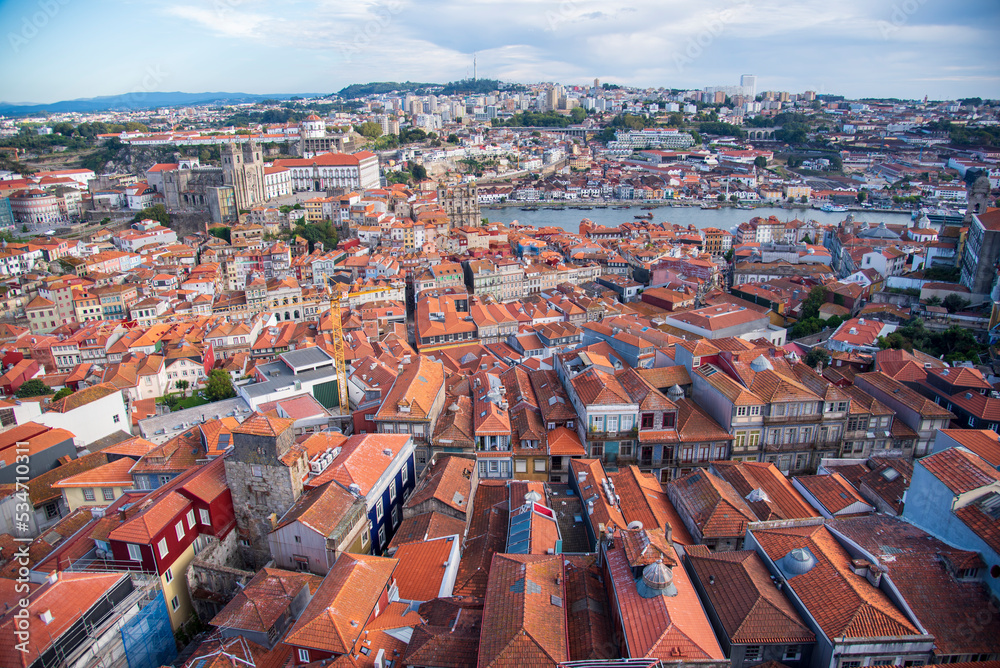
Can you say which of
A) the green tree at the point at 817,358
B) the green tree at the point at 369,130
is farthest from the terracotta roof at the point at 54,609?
the green tree at the point at 369,130

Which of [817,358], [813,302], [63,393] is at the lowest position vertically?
[63,393]

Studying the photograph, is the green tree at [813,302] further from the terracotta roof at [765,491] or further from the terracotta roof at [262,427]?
the terracotta roof at [262,427]

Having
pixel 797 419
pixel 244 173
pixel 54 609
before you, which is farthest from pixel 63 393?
pixel 244 173

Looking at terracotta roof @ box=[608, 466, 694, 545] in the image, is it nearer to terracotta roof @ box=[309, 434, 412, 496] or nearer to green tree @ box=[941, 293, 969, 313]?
terracotta roof @ box=[309, 434, 412, 496]

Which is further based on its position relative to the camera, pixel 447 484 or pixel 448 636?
pixel 447 484

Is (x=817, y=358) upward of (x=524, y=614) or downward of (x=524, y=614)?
downward

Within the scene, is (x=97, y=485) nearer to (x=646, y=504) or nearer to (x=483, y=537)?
(x=483, y=537)
